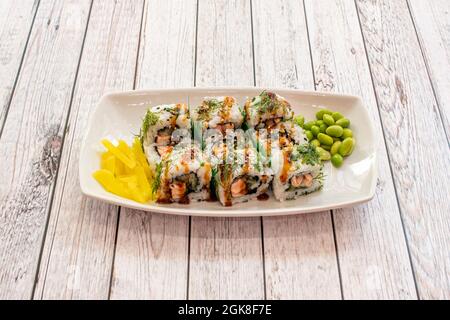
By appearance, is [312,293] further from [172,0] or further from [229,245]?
[172,0]

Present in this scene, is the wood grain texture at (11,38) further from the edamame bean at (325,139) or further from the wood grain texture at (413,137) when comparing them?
the wood grain texture at (413,137)

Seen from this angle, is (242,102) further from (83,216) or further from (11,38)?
(11,38)

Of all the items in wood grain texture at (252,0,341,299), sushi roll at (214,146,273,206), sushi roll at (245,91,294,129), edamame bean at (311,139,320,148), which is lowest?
wood grain texture at (252,0,341,299)

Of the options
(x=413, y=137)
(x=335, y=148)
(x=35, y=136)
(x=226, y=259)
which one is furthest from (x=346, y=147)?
(x=35, y=136)

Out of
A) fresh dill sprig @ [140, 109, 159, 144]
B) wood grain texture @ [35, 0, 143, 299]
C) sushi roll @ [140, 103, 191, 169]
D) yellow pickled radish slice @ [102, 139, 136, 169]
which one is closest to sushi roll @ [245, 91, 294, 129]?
sushi roll @ [140, 103, 191, 169]

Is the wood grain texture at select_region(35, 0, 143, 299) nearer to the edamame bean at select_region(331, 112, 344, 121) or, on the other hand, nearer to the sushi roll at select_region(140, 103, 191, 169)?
the sushi roll at select_region(140, 103, 191, 169)

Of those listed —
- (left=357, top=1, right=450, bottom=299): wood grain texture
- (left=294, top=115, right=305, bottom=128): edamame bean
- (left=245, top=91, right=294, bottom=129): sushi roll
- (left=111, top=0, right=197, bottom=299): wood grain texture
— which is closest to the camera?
(left=111, top=0, right=197, bottom=299): wood grain texture

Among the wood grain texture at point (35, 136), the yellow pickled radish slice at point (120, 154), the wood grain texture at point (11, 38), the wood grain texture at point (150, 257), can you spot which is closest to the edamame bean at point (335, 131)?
the wood grain texture at point (150, 257)
